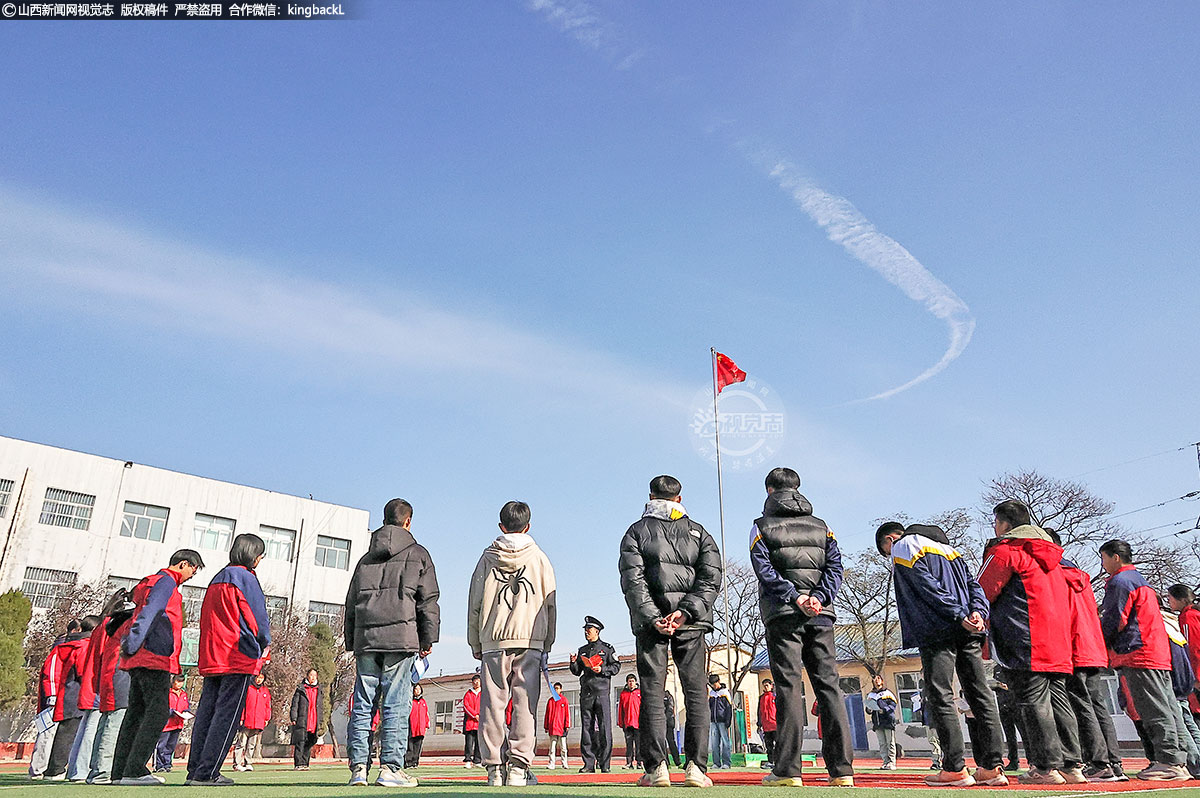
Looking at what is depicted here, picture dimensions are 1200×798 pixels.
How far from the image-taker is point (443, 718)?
180 feet

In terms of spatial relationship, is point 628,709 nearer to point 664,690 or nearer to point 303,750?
point 303,750

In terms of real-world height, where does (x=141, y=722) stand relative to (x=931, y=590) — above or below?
below

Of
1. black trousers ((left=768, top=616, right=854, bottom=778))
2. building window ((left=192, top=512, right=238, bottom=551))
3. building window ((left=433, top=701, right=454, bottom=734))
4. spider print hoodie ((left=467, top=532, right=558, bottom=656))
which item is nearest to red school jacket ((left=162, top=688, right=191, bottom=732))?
spider print hoodie ((left=467, top=532, right=558, bottom=656))

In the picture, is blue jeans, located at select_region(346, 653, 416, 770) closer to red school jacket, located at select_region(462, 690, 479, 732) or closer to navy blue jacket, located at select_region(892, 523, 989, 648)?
navy blue jacket, located at select_region(892, 523, 989, 648)

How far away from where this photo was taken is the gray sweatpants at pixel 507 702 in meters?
6.09

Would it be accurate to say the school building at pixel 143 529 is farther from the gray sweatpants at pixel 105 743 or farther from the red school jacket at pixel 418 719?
the gray sweatpants at pixel 105 743

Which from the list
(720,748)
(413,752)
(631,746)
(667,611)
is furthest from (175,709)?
(667,611)

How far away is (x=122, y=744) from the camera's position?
6.29 m

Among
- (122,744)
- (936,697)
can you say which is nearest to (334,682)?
(122,744)

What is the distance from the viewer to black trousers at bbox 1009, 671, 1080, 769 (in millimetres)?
5352

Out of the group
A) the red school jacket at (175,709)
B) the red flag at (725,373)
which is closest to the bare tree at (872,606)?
the red flag at (725,373)

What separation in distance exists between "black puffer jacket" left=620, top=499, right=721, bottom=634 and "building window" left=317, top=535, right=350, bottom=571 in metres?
44.5

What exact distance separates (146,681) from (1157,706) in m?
8.44

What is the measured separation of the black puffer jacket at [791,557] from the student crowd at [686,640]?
0.04ft
